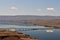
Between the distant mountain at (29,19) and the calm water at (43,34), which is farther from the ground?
the distant mountain at (29,19)

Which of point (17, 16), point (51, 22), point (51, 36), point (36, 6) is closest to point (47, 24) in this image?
point (51, 22)

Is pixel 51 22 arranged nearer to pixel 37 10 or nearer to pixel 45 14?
pixel 45 14

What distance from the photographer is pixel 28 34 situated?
1343mm

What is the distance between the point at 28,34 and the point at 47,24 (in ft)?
0.94

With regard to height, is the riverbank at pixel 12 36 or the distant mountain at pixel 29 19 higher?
the distant mountain at pixel 29 19

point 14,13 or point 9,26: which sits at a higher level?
point 14,13

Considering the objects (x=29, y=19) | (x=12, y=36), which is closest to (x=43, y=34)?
(x=29, y=19)

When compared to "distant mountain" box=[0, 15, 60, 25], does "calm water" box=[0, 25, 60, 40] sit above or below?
below

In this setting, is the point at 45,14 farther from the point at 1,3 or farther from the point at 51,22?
the point at 1,3

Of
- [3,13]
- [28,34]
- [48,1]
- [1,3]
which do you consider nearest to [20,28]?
[28,34]

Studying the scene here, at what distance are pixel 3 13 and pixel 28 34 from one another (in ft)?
1.43

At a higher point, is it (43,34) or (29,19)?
(29,19)

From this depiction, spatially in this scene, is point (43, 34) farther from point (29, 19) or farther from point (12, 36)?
point (12, 36)

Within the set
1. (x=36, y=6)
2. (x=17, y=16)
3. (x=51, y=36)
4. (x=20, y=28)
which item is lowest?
(x=51, y=36)
